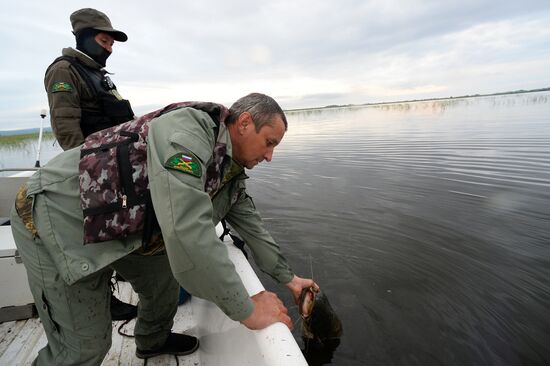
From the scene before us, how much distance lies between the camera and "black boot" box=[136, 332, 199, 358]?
212cm

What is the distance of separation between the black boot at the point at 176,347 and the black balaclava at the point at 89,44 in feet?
7.76

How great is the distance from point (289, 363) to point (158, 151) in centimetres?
100

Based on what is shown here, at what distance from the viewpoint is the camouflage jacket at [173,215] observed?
1042 millimetres

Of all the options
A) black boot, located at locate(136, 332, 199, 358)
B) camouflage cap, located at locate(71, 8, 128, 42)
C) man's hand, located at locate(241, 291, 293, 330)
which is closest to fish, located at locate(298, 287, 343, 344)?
man's hand, located at locate(241, 291, 293, 330)

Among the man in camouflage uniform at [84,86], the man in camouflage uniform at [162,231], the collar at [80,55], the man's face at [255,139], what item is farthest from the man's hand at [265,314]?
the collar at [80,55]

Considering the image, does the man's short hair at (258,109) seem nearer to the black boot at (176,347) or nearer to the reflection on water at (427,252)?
the black boot at (176,347)

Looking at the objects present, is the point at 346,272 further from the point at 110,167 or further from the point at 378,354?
the point at 110,167

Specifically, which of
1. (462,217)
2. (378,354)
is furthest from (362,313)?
(462,217)

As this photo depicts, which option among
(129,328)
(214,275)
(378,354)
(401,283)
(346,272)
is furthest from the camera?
(346,272)

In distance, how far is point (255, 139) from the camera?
144 cm

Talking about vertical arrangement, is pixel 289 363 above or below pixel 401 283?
above

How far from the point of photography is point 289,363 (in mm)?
1252

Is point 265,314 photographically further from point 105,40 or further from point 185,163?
point 105,40

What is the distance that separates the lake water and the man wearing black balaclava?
249cm
